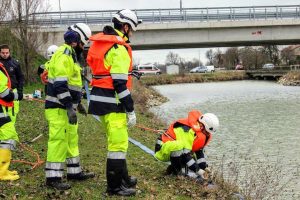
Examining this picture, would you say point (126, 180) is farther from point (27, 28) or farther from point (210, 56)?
point (210, 56)

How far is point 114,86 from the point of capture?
5.55 m

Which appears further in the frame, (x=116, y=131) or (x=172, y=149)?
(x=172, y=149)

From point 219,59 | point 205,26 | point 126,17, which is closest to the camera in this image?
point 126,17

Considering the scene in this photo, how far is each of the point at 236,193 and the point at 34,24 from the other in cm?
2095

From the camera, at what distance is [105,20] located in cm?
3422

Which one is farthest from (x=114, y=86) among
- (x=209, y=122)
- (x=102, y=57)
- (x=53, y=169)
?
(x=209, y=122)

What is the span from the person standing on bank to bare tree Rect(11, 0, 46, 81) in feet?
65.2

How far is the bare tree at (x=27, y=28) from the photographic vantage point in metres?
24.5

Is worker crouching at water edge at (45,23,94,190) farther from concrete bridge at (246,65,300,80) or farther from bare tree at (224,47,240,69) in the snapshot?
bare tree at (224,47,240,69)

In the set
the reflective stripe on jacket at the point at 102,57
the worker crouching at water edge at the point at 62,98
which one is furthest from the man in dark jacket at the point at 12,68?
the reflective stripe on jacket at the point at 102,57

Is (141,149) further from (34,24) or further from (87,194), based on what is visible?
(34,24)

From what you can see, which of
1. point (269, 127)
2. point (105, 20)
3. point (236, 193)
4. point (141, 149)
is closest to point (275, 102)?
point (269, 127)

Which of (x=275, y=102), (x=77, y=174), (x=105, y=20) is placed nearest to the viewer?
(x=77, y=174)

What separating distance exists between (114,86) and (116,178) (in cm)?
128
